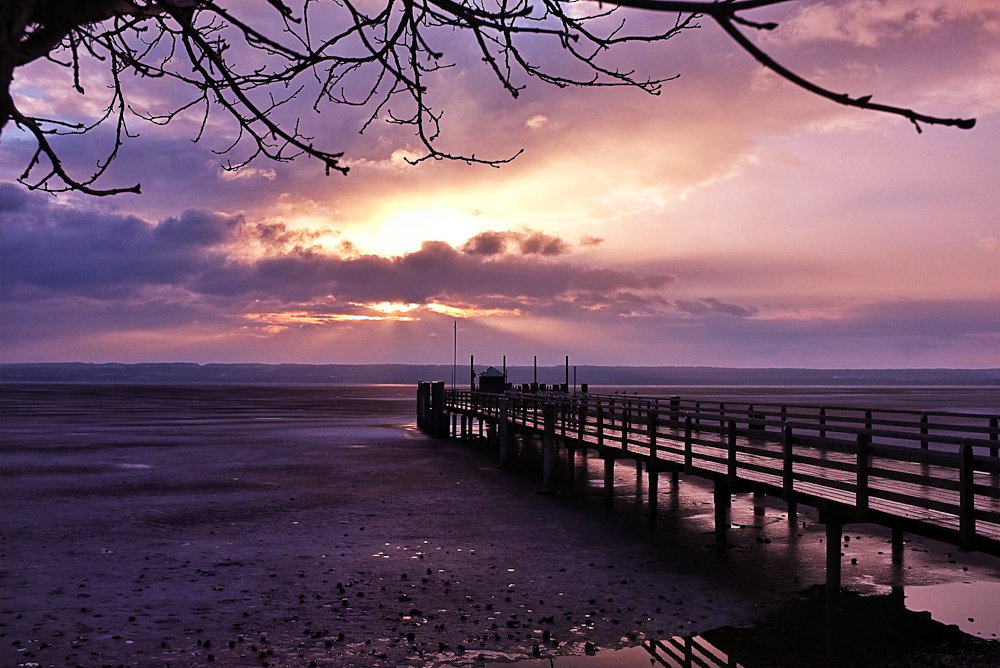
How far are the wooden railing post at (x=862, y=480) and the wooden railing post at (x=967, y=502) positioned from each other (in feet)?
4.76

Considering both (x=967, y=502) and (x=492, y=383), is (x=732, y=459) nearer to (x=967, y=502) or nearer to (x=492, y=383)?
(x=967, y=502)

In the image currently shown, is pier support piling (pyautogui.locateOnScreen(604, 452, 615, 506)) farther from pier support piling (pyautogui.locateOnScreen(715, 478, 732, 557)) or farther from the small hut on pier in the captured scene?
the small hut on pier

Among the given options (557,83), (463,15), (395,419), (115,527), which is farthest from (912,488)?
(395,419)

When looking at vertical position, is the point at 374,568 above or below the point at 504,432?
below

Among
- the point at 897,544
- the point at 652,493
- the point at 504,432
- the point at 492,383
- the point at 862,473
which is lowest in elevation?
the point at 897,544

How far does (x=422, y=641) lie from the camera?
10055mm

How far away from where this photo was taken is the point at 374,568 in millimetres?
13711

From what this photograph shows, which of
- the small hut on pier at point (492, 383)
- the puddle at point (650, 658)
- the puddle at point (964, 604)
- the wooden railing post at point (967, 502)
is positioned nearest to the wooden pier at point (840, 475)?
the wooden railing post at point (967, 502)

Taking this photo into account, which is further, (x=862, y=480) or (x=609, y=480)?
(x=609, y=480)

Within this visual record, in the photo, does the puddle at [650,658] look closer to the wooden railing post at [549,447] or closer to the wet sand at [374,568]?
the wet sand at [374,568]

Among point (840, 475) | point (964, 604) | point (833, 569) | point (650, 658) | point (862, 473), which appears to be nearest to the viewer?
point (650, 658)

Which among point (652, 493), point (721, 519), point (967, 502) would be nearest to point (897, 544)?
point (721, 519)

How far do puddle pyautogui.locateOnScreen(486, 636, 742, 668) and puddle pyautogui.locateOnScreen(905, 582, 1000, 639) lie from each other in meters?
3.40

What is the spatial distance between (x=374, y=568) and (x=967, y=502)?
8515mm
